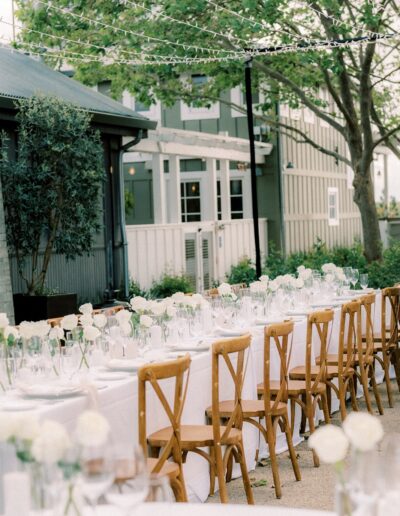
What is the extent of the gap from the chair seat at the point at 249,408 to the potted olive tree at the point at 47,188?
19.2ft

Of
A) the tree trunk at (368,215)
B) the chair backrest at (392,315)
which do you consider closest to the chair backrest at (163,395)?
the chair backrest at (392,315)

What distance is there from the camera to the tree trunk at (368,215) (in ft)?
55.1

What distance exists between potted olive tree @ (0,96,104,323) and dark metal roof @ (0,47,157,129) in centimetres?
49

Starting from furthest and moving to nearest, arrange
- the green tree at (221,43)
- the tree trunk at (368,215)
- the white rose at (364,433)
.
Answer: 1. the tree trunk at (368,215)
2. the green tree at (221,43)
3. the white rose at (364,433)

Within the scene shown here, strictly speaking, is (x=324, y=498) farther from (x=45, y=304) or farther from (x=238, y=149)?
(x=238, y=149)

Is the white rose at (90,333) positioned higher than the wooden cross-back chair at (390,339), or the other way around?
the white rose at (90,333)

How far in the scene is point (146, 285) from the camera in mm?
17625

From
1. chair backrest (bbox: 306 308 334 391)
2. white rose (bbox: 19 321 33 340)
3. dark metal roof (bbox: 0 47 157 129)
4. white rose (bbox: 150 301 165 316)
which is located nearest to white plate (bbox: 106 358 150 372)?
white rose (bbox: 19 321 33 340)

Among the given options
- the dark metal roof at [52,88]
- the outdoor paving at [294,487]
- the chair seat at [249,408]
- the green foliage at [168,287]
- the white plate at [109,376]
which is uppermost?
the dark metal roof at [52,88]

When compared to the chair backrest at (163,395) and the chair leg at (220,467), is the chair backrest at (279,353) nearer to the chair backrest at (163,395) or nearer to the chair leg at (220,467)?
the chair leg at (220,467)

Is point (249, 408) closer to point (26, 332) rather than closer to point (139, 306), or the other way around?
point (139, 306)

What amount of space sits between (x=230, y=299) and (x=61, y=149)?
4926mm

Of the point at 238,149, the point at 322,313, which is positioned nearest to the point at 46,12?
the point at 238,149

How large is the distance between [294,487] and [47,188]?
6.97m
